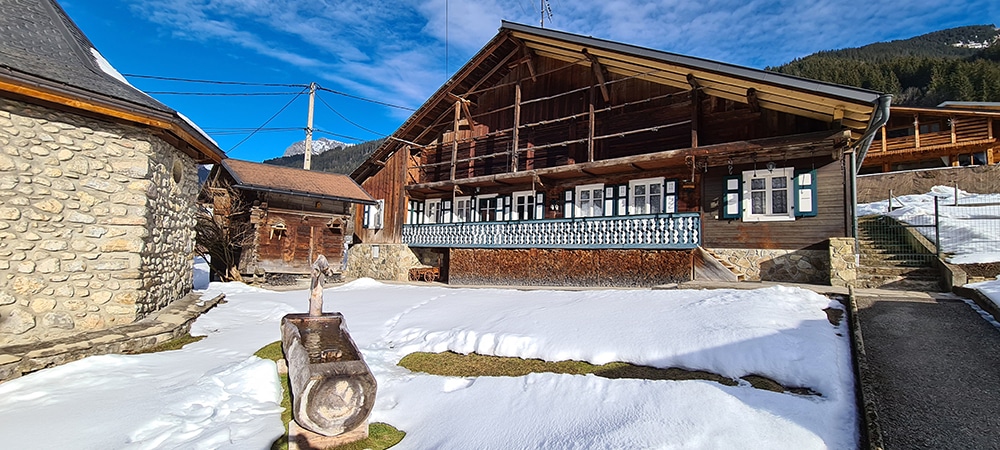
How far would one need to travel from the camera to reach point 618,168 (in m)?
15.0

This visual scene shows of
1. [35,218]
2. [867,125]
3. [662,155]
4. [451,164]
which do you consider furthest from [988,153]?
[35,218]

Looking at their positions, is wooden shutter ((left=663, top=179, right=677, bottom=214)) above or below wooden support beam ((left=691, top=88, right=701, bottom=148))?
below

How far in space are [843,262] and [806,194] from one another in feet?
6.56

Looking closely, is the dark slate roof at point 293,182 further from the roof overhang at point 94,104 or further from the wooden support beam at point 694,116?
the wooden support beam at point 694,116

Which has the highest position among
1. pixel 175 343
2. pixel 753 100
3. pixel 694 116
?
pixel 753 100

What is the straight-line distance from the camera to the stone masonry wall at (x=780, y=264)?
11688 millimetres

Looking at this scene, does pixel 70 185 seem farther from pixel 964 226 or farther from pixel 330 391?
pixel 964 226

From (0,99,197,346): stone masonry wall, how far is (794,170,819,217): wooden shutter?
14.5 metres

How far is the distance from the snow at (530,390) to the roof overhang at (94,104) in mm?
3445

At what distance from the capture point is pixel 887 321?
685 cm

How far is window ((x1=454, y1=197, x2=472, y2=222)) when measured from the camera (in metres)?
Answer: 19.8

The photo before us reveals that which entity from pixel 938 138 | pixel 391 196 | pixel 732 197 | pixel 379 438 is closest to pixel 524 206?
pixel 391 196

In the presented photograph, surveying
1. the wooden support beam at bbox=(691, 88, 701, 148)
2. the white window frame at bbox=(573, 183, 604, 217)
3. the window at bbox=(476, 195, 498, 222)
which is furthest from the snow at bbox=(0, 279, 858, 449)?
the window at bbox=(476, 195, 498, 222)

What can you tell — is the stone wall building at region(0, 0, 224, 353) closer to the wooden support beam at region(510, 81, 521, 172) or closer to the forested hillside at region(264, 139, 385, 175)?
the wooden support beam at region(510, 81, 521, 172)
